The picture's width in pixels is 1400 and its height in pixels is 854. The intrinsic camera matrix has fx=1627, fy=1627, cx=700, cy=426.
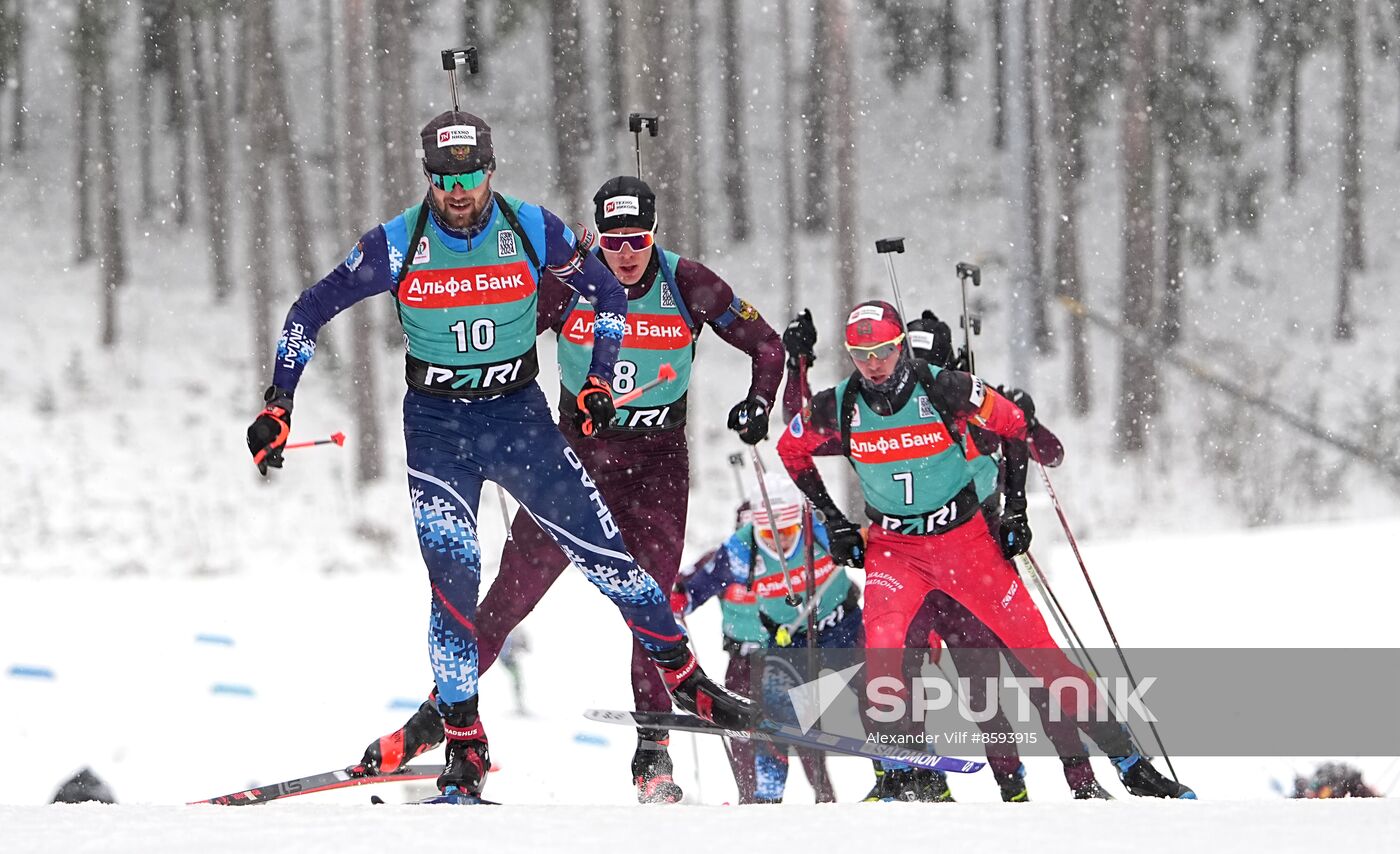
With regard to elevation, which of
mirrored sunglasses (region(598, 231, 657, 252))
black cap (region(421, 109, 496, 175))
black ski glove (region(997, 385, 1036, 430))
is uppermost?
black cap (region(421, 109, 496, 175))

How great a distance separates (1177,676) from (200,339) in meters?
22.5

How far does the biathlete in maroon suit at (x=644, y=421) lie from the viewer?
666cm

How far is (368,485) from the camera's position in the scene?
2238cm

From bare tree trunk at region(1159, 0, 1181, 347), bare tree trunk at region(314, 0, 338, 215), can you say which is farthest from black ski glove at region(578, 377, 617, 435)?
bare tree trunk at region(314, 0, 338, 215)

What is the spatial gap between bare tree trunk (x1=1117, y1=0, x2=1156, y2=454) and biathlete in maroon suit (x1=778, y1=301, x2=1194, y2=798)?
684 inches

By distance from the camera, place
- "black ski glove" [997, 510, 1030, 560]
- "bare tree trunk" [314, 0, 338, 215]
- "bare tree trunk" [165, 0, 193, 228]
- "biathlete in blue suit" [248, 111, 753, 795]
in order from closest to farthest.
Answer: "biathlete in blue suit" [248, 111, 753, 795]
"black ski glove" [997, 510, 1030, 560]
"bare tree trunk" [165, 0, 193, 228]
"bare tree trunk" [314, 0, 338, 215]

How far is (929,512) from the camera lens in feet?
22.2

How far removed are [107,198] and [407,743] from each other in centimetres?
2628

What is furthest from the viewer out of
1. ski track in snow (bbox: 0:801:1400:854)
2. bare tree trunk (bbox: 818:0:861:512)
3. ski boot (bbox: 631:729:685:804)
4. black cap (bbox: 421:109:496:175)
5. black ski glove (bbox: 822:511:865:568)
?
bare tree trunk (bbox: 818:0:861:512)

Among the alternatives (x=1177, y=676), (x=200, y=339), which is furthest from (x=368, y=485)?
(x=1177, y=676)

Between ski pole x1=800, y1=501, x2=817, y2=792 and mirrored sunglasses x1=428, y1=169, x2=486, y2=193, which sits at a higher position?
mirrored sunglasses x1=428, y1=169, x2=486, y2=193

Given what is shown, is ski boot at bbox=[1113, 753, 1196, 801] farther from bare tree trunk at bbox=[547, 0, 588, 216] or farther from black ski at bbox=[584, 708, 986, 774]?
bare tree trunk at bbox=[547, 0, 588, 216]

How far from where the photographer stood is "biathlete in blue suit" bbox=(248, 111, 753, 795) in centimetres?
563

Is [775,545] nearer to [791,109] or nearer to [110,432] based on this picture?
[110,432]
